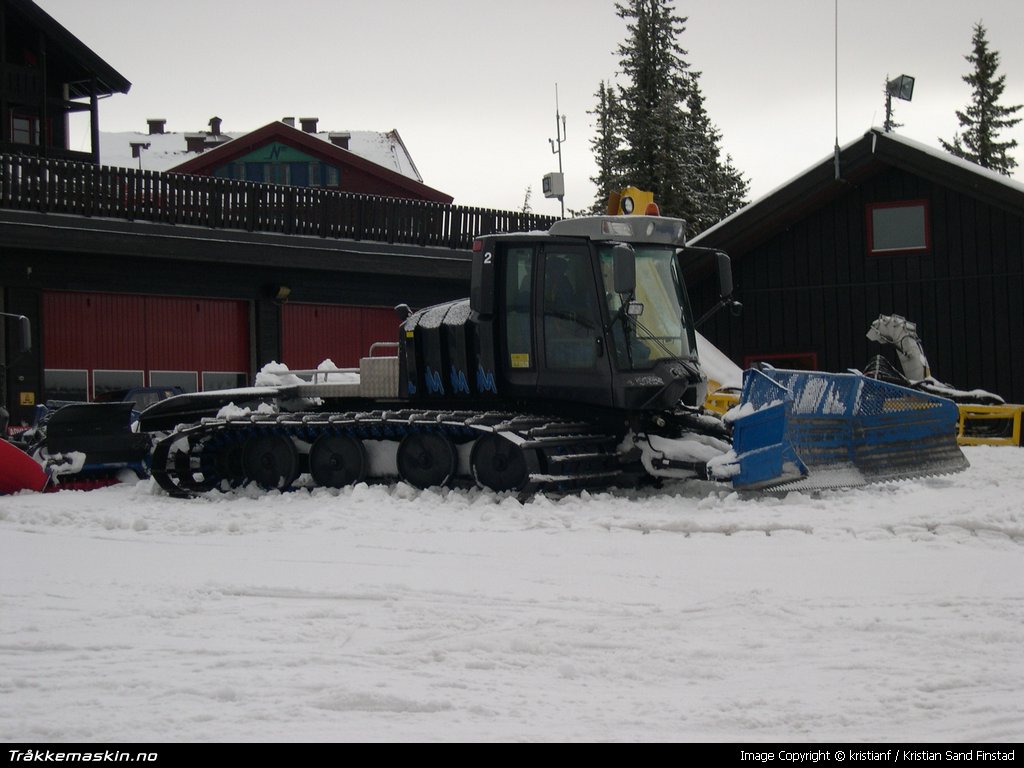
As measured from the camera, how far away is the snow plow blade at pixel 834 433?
11.3m

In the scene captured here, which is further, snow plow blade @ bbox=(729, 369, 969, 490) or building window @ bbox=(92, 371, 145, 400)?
building window @ bbox=(92, 371, 145, 400)

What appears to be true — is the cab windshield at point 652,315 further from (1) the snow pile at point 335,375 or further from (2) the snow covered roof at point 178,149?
(2) the snow covered roof at point 178,149

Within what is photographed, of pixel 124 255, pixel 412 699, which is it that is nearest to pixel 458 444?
pixel 412 699

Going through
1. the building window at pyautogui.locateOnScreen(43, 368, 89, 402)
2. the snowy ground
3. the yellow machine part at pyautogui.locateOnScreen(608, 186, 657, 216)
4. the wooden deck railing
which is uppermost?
the wooden deck railing

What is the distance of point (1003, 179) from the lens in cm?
2059

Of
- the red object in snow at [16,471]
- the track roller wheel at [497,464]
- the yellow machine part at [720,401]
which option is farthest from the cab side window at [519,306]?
the yellow machine part at [720,401]

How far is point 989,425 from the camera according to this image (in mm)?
18266

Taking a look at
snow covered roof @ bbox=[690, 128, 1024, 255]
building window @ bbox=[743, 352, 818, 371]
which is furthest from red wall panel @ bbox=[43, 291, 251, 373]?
building window @ bbox=[743, 352, 818, 371]

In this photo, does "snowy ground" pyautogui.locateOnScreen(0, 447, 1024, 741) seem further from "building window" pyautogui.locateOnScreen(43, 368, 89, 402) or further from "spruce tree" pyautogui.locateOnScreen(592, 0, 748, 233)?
"spruce tree" pyautogui.locateOnScreen(592, 0, 748, 233)

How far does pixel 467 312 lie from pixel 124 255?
980cm

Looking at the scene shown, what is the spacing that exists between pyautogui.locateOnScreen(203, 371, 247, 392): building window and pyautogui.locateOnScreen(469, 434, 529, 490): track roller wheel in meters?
11.3

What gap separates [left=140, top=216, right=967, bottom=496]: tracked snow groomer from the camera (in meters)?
11.9

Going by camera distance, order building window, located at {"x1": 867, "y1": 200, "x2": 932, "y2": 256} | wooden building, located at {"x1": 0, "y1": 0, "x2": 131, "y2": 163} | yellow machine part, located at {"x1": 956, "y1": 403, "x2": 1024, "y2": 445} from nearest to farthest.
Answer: yellow machine part, located at {"x1": 956, "y1": 403, "x2": 1024, "y2": 445} → building window, located at {"x1": 867, "y1": 200, "x2": 932, "y2": 256} → wooden building, located at {"x1": 0, "y1": 0, "x2": 131, "y2": 163}
